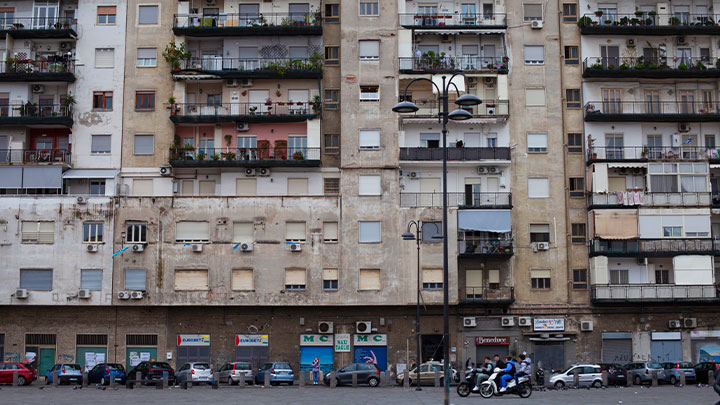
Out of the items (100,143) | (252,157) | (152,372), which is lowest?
(152,372)

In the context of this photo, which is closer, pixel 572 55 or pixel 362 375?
pixel 362 375

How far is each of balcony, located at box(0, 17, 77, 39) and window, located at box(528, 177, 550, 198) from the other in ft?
98.7

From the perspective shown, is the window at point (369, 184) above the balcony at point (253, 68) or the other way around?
the other way around

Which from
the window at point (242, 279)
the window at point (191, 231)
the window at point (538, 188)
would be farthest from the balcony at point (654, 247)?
the window at point (191, 231)

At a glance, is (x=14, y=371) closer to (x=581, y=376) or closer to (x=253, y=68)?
(x=253, y=68)

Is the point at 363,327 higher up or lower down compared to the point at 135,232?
lower down

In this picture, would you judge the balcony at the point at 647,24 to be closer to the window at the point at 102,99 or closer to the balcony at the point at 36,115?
the window at the point at 102,99

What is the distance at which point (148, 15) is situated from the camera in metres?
54.8

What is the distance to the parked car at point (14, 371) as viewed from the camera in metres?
44.4

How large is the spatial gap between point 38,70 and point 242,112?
513 inches

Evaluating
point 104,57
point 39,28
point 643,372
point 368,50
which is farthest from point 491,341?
point 39,28

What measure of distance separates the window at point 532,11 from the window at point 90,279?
101 ft

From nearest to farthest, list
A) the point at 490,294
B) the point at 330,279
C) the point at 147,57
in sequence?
1. the point at 330,279
2. the point at 490,294
3. the point at 147,57

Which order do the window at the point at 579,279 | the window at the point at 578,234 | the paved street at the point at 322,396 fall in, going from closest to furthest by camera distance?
the paved street at the point at 322,396
the window at the point at 579,279
the window at the point at 578,234
